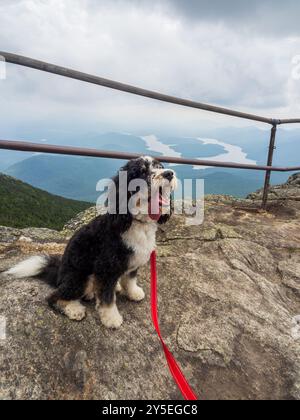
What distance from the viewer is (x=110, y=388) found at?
2133mm

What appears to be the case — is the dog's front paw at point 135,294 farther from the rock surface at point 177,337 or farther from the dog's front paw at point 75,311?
the dog's front paw at point 75,311

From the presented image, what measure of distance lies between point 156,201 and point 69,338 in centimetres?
127

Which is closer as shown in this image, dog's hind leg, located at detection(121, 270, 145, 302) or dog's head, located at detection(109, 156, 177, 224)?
dog's head, located at detection(109, 156, 177, 224)

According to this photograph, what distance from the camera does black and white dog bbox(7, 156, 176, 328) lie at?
102 inches

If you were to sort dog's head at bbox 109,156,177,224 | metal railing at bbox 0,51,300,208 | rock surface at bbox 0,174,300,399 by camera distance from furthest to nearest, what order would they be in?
metal railing at bbox 0,51,300,208
dog's head at bbox 109,156,177,224
rock surface at bbox 0,174,300,399

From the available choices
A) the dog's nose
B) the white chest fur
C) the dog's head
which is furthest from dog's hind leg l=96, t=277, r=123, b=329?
the dog's nose

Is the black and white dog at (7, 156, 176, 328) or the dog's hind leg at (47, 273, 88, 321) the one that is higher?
the black and white dog at (7, 156, 176, 328)

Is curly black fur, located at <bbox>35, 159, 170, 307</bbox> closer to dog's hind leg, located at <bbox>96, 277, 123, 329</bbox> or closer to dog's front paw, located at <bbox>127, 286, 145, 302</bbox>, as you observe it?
dog's hind leg, located at <bbox>96, 277, 123, 329</bbox>

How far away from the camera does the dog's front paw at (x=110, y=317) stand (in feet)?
8.57

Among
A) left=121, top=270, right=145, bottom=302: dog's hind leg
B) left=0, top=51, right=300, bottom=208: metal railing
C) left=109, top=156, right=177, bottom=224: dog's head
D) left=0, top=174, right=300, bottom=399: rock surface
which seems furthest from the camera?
left=121, top=270, right=145, bottom=302: dog's hind leg

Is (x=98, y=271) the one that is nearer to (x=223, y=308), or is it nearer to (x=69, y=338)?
(x=69, y=338)

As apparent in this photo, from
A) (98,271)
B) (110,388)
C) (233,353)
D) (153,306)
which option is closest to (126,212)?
(98,271)

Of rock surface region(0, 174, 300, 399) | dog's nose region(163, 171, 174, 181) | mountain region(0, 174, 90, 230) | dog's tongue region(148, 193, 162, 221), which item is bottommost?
mountain region(0, 174, 90, 230)

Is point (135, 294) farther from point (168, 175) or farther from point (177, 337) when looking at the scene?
point (168, 175)
